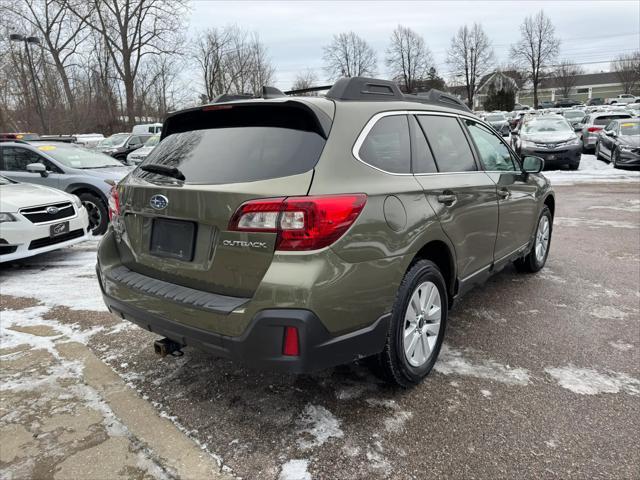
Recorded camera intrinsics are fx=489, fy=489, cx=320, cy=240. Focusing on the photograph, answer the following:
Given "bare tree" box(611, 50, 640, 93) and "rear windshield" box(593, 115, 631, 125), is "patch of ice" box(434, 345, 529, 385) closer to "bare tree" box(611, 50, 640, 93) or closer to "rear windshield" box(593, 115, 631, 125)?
"rear windshield" box(593, 115, 631, 125)

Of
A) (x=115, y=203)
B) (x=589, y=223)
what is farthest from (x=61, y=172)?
(x=589, y=223)

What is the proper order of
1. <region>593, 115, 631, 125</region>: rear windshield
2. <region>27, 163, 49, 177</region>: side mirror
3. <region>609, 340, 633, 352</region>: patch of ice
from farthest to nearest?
<region>593, 115, 631, 125</region>: rear windshield, <region>27, 163, 49, 177</region>: side mirror, <region>609, 340, 633, 352</region>: patch of ice

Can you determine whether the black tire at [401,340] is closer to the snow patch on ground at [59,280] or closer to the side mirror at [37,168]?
the snow patch on ground at [59,280]

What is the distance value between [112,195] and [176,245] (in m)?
0.94

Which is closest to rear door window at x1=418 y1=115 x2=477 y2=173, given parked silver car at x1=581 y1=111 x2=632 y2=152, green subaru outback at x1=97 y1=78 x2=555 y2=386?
green subaru outback at x1=97 y1=78 x2=555 y2=386

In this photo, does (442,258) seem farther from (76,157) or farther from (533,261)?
(76,157)

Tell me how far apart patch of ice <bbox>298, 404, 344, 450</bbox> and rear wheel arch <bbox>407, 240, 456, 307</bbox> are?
0.97 m

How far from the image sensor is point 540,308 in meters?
4.30

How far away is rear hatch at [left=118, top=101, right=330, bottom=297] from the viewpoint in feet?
7.66

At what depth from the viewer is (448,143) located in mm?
3514

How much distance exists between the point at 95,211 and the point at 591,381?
7453mm

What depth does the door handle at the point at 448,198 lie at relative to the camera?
304 centimetres

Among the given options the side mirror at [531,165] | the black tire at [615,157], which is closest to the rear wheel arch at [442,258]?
the side mirror at [531,165]

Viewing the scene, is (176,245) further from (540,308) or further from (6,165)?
(6,165)
